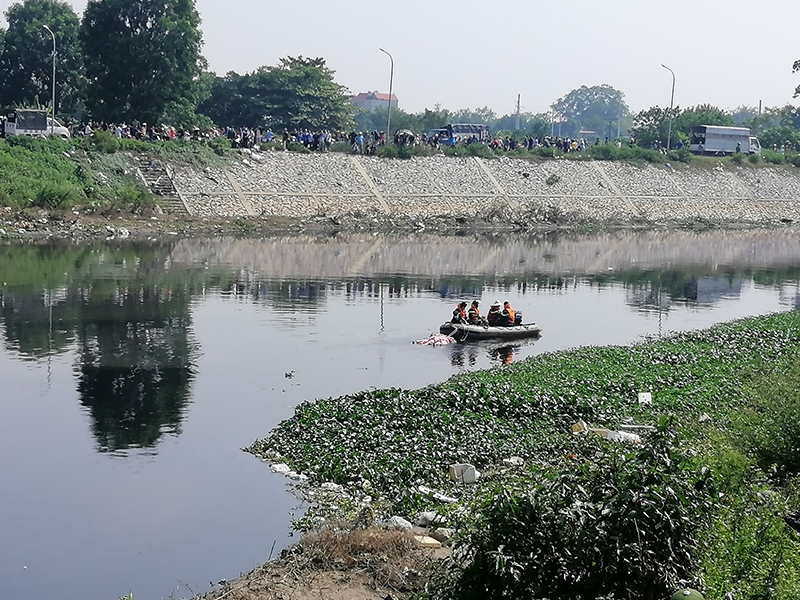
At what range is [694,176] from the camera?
8525cm

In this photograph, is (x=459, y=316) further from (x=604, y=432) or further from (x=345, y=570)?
(x=345, y=570)

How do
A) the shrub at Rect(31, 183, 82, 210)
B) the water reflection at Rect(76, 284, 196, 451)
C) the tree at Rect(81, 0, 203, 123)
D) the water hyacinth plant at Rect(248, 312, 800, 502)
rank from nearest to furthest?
the water hyacinth plant at Rect(248, 312, 800, 502) → the water reflection at Rect(76, 284, 196, 451) → the shrub at Rect(31, 183, 82, 210) → the tree at Rect(81, 0, 203, 123)

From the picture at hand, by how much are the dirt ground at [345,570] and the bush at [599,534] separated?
1.81 metres

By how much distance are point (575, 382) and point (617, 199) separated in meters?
56.7

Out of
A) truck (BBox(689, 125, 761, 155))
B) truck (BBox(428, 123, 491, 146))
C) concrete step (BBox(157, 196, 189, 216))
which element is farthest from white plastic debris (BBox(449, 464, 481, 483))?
truck (BBox(689, 125, 761, 155))

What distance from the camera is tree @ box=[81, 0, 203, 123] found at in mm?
66812

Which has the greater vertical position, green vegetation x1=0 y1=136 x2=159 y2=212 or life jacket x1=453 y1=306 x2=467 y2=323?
green vegetation x1=0 y1=136 x2=159 y2=212

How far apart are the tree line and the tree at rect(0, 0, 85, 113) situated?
73mm

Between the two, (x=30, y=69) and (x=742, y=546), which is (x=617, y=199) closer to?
(x=30, y=69)

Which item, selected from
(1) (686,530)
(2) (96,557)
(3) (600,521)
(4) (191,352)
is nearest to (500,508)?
(3) (600,521)

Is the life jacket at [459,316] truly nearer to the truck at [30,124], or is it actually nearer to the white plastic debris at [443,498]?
the white plastic debris at [443,498]

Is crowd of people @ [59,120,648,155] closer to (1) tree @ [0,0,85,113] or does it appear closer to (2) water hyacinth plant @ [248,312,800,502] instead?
(1) tree @ [0,0,85,113]

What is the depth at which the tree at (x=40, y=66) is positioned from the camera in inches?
3152

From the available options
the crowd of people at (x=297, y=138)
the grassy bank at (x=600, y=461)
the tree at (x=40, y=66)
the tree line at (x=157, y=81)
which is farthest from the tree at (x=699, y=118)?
the grassy bank at (x=600, y=461)
